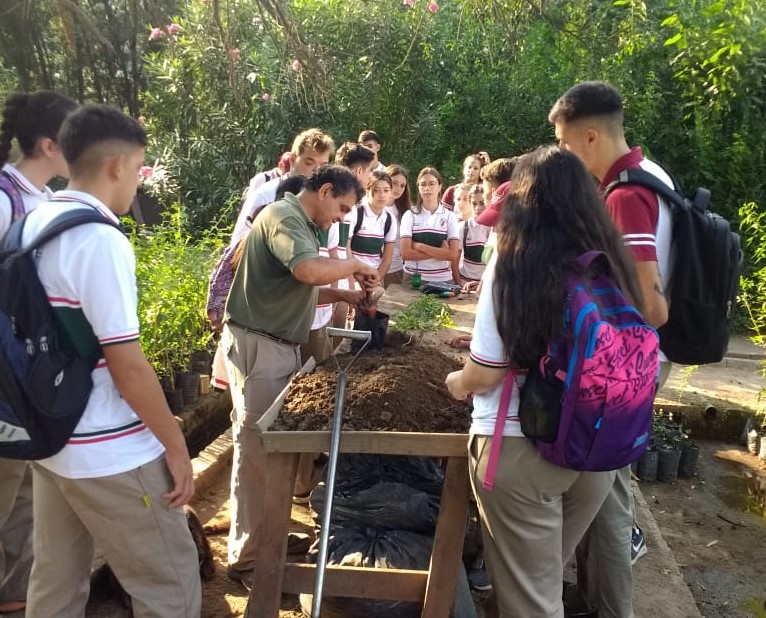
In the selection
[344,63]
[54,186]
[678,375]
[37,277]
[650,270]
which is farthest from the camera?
[54,186]

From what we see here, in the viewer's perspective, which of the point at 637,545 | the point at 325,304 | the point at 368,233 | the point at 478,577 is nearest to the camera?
the point at 478,577

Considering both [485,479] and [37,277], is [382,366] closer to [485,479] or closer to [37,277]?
[485,479]

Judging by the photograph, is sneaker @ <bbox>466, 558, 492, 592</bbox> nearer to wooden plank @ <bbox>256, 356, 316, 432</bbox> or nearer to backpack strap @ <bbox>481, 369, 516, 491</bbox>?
wooden plank @ <bbox>256, 356, 316, 432</bbox>

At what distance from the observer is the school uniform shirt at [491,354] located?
211 centimetres

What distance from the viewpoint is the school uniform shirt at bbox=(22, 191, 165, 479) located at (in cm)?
186

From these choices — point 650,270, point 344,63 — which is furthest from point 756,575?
point 344,63

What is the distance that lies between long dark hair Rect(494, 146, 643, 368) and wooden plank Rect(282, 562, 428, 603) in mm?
1137

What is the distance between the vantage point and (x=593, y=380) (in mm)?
1972

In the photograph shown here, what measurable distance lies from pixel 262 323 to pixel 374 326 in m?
0.68

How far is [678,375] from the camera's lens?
697cm

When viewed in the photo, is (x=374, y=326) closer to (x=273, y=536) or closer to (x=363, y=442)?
(x=363, y=442)

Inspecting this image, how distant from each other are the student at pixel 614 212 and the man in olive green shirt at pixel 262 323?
3.47 ft

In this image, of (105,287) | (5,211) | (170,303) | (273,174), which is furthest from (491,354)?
(170,303)

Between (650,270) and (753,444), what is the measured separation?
163 inches
